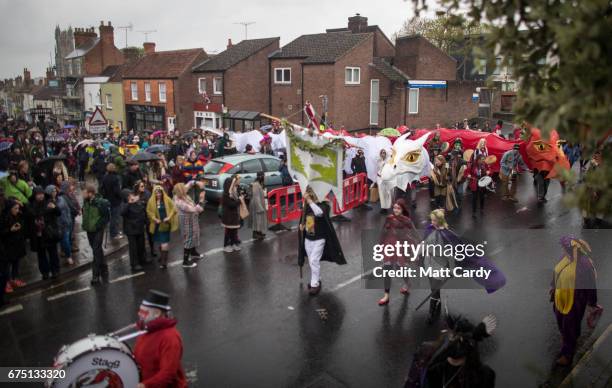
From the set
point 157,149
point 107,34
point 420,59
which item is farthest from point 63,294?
point 107,34

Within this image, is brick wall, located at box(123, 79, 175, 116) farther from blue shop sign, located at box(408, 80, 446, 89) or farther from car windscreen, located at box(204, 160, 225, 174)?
car windscreen, located at box(204, 160, 225, 174)

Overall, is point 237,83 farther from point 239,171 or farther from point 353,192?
point 353,192

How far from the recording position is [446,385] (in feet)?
13.7

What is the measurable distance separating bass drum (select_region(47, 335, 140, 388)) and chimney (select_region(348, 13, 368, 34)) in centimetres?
3484

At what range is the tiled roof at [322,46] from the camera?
31.1 meters

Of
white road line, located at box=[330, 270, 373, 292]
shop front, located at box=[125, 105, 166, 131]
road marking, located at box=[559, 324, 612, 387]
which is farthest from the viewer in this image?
shop front, located at box=[125, 105, 166, 131]

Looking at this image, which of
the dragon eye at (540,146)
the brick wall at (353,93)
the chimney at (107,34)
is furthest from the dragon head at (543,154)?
the chimney at (107,34)

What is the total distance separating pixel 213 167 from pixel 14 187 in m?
5.84

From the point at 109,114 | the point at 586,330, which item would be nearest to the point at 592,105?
the point at 586,330

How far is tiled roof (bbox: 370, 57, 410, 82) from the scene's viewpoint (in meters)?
32.8

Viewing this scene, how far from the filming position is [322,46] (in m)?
32.4

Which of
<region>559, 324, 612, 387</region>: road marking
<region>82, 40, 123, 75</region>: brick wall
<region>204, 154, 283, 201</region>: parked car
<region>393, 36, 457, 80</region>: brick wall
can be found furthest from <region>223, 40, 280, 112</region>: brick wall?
<region>559, 324, 612, 387</region>: road marking

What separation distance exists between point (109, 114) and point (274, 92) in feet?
57.8

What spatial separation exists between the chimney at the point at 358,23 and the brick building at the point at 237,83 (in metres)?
5.63
